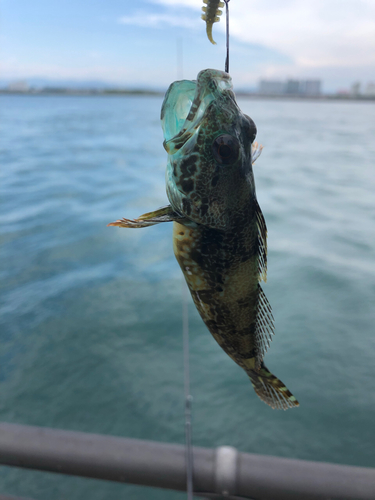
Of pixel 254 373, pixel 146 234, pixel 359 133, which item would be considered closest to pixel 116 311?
pixel 146 234

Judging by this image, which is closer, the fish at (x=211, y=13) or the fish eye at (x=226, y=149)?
the fish at (x=211, y=13)

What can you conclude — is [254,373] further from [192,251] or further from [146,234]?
[146,234]

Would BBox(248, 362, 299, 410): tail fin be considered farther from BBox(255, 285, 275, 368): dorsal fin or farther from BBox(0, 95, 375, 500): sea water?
BBox(0, 95, 375, 500): sea water

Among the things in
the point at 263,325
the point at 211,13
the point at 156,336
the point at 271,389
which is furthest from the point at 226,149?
the point at 156,336

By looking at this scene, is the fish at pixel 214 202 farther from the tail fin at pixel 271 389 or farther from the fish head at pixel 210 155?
the tail fin at pixel 271 389

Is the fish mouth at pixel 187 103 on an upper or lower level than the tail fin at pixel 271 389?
upper

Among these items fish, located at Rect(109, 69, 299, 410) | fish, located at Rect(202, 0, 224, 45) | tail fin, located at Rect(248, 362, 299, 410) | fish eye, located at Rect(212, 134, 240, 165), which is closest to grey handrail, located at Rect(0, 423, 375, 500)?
tail fin, located at Rect(248, 362, 299, 410)

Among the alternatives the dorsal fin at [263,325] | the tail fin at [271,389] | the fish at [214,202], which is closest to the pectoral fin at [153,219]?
the fish at [214,202]
